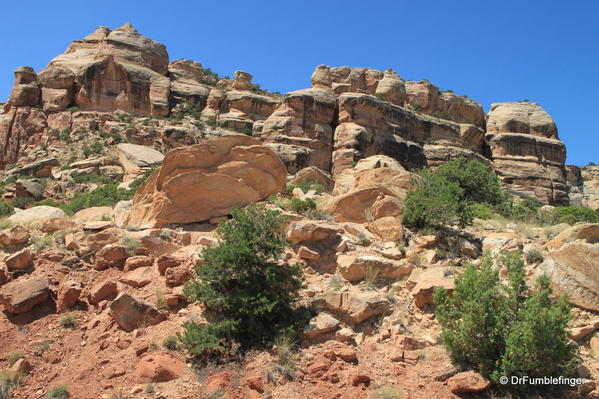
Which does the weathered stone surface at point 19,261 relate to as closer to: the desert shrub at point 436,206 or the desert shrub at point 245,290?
the desert shrub at point 245,290

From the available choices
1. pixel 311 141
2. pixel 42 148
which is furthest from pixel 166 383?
pixel 42 148

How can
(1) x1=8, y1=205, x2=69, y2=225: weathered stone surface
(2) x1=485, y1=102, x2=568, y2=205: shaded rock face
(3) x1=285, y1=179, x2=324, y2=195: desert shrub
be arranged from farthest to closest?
(2) x1=485, y1=102, x2=568, y2=205: shaded rock face, (3) x1=285, y1=179, x2=324, y2=195: desert shrub, (1) x1=8, y1=205, x2=69, y2=225: weathered stone surface

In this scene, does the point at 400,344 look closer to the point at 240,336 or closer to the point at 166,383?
the point at 240,336

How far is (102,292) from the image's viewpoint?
794cm

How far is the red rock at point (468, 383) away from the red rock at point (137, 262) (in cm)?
566

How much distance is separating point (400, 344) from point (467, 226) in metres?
5.83

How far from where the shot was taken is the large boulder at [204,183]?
10.8m

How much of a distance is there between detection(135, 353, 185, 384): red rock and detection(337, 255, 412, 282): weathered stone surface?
3.27m

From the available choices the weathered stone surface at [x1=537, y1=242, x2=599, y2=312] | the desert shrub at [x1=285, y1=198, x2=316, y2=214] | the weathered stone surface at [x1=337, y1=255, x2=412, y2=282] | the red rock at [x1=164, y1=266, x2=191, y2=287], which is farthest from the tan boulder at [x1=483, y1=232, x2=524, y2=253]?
the red rock at [x1=164, y1=266, x2=191, y2=287]

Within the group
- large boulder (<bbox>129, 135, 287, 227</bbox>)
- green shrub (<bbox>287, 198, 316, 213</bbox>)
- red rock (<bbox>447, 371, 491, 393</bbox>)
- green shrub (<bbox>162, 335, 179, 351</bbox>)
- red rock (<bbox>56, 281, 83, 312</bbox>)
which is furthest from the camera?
green shrub (<bbox>287, 198, 316, 213</bbox>)

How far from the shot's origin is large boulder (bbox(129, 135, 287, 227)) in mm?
10781

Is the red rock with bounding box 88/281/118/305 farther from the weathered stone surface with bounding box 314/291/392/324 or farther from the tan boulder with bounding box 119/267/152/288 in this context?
the weathered stone surface with bounding box 314/291/392/324

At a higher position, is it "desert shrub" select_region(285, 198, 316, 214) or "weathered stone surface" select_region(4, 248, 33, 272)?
"desert shrub" select_region(285, 198, 316, 214)

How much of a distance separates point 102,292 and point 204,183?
3.80 meters
